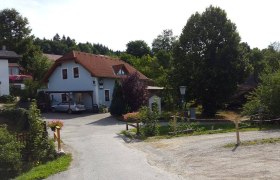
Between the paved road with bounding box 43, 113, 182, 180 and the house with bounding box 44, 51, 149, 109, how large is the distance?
17.7 meters

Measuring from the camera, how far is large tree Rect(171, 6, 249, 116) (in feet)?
125

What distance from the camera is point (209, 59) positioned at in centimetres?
3891

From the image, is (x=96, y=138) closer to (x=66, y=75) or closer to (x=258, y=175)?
(x=258, y=175)

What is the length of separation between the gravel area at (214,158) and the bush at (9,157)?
4873 millimetres

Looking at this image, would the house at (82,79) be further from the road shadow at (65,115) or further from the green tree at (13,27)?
the green tree at (13,27)

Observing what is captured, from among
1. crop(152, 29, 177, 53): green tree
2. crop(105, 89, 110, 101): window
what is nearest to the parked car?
crop(105, 89, 110, 101): window

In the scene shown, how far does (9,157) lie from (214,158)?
23.7 feet

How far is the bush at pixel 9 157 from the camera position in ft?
48.5

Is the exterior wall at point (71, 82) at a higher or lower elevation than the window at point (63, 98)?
higher

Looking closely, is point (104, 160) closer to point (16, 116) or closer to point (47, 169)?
point (47, 169)

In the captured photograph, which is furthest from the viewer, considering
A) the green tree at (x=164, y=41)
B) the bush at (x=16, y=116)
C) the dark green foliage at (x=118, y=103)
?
the green tree at (x=164, y=41)

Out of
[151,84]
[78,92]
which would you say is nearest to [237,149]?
[78,92]

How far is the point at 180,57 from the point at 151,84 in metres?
14.5

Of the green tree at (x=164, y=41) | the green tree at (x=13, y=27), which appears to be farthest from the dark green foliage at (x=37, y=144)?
the green tree at (x=164, y=41)
